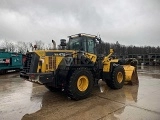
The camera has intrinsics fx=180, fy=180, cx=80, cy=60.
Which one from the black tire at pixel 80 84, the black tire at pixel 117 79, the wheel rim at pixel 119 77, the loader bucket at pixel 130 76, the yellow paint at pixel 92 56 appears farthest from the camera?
the loader bucket at pixel 130 76

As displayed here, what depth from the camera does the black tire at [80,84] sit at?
6289mm

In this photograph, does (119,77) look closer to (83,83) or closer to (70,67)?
(83,83)

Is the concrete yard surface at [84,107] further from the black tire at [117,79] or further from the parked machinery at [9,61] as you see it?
the parked machinery at [9,61]

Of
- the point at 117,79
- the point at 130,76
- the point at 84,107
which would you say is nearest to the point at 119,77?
the point at 117,79

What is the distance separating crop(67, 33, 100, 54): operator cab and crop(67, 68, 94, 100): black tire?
129 centimetres

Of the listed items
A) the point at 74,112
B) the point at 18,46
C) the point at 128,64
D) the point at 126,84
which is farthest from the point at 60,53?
the point at 18,46

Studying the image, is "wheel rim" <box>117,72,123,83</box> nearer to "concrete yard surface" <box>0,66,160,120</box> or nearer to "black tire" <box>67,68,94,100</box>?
"concrete yard surface" <box>0,66,160,120</box>

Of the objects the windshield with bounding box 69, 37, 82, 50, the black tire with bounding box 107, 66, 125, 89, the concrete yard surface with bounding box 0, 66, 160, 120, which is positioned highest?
the windshield with bounding box 69, 37, 82, 50

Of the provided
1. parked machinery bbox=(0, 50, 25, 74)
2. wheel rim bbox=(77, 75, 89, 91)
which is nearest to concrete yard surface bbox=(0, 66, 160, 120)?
wheel rim bbox=(77, 75, 89, 91)

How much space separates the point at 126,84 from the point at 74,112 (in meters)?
4.93

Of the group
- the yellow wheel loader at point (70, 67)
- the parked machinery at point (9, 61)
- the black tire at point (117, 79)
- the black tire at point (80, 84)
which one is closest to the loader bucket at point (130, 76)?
the black tire at point (117, 79)

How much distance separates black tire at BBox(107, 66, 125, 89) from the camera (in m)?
8.22

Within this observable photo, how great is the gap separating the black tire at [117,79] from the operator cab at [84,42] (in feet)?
4.68

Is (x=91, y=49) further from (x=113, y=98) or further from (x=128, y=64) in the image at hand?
(x=128, y=64)
